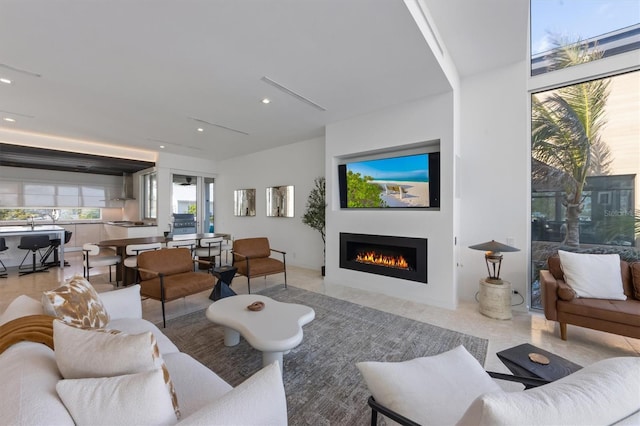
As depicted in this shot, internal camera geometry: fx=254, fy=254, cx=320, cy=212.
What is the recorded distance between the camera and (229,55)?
261 centimetres

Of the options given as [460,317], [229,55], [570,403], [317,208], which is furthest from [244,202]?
[570,403]

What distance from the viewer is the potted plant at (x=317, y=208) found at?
509cm

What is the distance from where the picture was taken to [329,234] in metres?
4.76

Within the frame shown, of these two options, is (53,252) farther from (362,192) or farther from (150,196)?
(362,192)

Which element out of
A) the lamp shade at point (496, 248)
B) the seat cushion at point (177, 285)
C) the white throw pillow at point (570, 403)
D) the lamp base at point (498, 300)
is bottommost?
the lamp base at point (498, 300)

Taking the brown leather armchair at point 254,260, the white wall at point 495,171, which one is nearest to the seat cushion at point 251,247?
the brown leather armchair at point 254,260

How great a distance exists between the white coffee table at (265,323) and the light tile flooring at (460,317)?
4.18 ft

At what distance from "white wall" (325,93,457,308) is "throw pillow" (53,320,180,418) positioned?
3409 mm

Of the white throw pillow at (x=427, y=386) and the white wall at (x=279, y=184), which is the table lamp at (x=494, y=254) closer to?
the white throw pillow at (x=427, y=386)

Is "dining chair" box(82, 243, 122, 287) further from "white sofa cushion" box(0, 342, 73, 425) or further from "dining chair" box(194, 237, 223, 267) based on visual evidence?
"white sofa cushion" box(0, 342, 73, 425)

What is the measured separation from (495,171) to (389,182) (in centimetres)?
144

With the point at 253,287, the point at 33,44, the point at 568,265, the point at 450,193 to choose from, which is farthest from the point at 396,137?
the point at 33,44

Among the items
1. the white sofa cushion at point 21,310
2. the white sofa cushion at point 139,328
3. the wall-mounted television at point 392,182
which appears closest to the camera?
the white sofa cushion at point 21,310

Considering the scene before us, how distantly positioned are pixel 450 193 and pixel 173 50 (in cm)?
361
